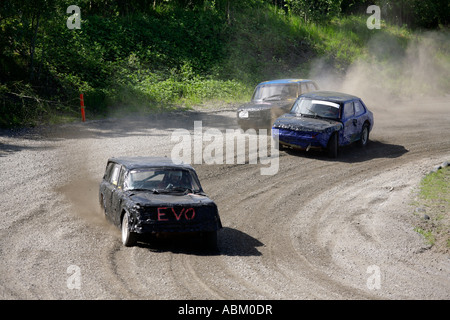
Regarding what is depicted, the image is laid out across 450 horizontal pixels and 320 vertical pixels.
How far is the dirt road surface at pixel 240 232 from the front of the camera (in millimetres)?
7395

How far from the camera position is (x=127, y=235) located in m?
8.69

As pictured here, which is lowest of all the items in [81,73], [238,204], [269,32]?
[238,204]

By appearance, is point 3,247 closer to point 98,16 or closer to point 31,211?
point 31,211

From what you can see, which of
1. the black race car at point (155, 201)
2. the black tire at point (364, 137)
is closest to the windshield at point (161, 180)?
the black race car at point (155, 201)

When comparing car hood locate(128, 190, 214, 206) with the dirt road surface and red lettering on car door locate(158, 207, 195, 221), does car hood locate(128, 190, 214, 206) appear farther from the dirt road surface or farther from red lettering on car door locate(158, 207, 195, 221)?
the dirt road surface

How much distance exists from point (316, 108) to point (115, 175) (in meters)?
8.66

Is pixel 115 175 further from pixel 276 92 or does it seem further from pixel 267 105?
pixel 276 92

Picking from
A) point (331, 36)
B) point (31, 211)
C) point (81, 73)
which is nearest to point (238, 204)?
point (31, 211)

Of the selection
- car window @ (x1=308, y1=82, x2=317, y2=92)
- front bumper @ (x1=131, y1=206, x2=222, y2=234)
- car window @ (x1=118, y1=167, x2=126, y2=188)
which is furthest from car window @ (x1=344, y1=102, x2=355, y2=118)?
front bumper @ (x1=131, y1=206, x2=222, y2=234)

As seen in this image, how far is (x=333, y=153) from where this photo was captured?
16234mm

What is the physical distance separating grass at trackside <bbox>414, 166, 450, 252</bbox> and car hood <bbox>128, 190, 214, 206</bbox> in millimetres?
4210

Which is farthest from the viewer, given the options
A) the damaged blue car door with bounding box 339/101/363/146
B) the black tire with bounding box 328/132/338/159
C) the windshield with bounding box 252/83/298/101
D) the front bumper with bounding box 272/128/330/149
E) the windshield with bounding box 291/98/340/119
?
the windshield with bounding box 252/83/298/101

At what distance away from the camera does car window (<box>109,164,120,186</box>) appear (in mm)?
10055

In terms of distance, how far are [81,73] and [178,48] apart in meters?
7.36
